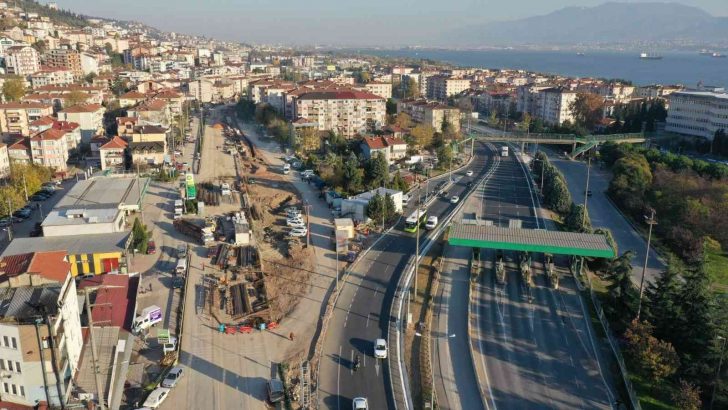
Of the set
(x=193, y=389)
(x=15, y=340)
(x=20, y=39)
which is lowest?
(x=193, y=389)

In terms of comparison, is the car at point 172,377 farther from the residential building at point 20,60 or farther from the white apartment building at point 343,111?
the residential building at point 20,60

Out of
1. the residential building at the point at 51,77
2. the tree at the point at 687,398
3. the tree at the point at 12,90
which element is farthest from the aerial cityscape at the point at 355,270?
the residential building at the point at 51,77

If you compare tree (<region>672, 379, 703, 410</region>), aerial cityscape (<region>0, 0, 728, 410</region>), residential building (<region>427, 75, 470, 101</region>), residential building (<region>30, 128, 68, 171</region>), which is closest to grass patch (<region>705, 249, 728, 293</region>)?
aerial cityscape (<region>0, 0, 728, 410</region>)

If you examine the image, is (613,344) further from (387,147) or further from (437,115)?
(437,115)

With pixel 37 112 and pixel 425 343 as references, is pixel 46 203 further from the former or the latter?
pixel 425 343

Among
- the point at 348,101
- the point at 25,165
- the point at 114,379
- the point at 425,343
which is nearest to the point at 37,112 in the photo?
the point at 25,165

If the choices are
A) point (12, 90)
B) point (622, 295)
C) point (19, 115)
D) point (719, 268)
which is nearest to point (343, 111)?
point (19, 115)
